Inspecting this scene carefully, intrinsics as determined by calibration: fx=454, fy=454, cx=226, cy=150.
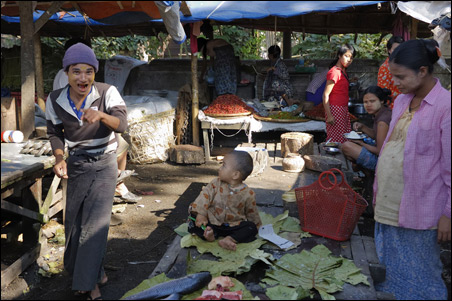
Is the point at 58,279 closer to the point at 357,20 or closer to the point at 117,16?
the point at 117,16

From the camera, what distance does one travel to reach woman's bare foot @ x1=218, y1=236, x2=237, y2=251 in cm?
379

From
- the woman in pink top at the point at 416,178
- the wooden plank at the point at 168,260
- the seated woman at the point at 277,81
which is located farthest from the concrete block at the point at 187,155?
the woman in pink top at the point at 416,178

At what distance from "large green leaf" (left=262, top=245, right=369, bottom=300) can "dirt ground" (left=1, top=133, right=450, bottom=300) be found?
1.27 meters

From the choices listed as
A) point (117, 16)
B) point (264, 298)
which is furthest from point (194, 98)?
point (264, 298)

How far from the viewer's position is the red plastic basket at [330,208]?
13.1 ft

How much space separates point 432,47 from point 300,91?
7585 millimetres

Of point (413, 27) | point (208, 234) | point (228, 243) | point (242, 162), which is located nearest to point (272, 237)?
point (228, 243)

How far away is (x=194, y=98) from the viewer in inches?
360

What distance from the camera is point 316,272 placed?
3455mm

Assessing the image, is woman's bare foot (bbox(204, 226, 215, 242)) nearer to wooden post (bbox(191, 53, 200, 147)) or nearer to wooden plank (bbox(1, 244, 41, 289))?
wooden plank (bbox(1, 244, 41, 289))

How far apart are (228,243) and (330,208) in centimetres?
99

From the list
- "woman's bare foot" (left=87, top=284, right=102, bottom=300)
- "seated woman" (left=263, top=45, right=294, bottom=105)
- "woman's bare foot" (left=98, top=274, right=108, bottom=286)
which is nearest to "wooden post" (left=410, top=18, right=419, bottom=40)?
"seated woman" (left=263, top=45, right=294, bottom=105)

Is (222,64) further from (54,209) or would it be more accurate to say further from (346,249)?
(346,249)

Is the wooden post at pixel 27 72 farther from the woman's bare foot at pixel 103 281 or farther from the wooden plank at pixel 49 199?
the woman's bare foot at pixel 103 281
